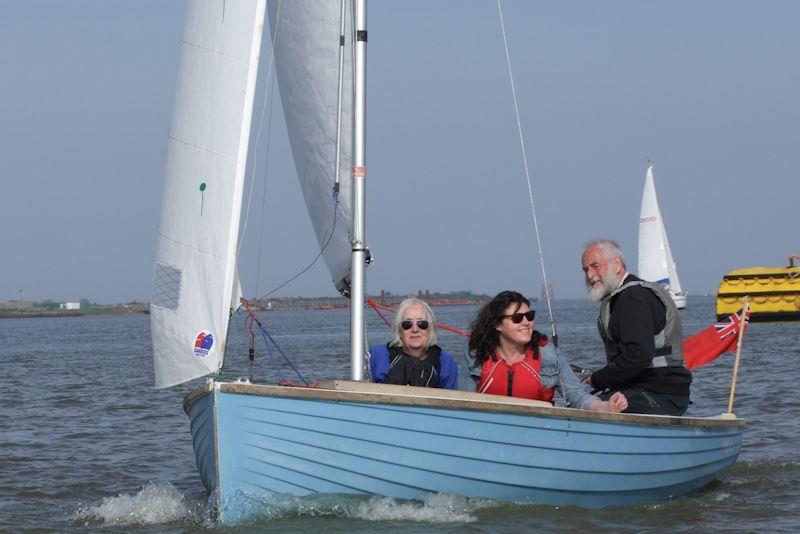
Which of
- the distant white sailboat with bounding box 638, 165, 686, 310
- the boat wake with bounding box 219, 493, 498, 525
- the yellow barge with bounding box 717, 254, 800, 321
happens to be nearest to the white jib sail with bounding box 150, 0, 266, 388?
the boat wake with bounding box 219, 493, 498, 525

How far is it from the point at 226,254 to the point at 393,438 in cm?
167

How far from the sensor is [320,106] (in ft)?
30.9

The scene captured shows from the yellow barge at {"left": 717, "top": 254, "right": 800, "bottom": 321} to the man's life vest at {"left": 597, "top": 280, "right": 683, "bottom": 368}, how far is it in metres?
33.3

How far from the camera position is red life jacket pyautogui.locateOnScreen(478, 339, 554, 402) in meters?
7.97

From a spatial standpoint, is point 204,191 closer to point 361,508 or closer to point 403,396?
point 403,396

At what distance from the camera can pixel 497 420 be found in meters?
7.46

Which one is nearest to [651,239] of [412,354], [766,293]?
[766,293]

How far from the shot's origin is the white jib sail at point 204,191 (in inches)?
309

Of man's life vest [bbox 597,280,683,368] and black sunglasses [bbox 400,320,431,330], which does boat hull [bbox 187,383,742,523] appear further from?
black sunglasses [bbox 400,320,431,330]

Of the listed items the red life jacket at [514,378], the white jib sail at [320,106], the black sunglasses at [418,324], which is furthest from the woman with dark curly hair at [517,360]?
the white jib sail at [320,106]

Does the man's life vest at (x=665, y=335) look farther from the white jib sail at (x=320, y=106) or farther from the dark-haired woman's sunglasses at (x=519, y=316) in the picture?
the white jib sail at (x=320, y=106)

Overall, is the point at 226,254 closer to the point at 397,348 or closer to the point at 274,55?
the point at 397,348

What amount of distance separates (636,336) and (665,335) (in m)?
0.40

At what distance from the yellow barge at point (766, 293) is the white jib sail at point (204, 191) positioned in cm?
3445
